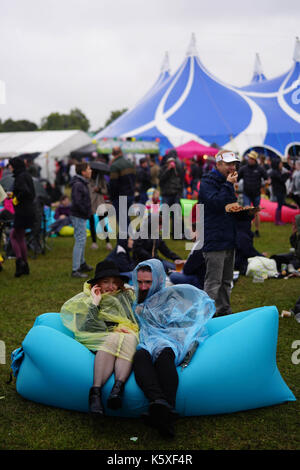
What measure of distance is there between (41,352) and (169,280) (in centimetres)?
296

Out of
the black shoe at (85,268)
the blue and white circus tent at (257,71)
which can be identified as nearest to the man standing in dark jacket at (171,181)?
the black shoe at (85,268)

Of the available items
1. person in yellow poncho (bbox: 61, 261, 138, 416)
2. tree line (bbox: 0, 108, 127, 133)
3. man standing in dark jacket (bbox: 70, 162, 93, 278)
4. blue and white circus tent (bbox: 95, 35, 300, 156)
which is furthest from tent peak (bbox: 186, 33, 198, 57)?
tree line (bbox: 0, 108, 127, 133)

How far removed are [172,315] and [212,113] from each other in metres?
16.3

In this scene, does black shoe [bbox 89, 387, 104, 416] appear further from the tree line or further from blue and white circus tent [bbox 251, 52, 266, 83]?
the tree line

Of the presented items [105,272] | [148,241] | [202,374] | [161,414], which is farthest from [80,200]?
[161,414]

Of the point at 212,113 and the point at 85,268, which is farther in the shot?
the point at 212,113

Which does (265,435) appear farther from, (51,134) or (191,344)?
(51,134)

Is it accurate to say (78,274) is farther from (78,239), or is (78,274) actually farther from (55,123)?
(55,123)

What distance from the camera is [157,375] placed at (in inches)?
130

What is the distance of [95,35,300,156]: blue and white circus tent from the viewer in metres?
17.8

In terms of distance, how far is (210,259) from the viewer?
5.03 meters

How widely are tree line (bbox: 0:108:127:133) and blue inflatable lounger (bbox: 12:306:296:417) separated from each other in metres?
72.6

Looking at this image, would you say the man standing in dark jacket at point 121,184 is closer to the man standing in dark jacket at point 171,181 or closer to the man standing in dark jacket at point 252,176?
the man standing in dark jacket at point 171,181

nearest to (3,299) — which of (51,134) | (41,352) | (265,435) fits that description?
(41,352)
